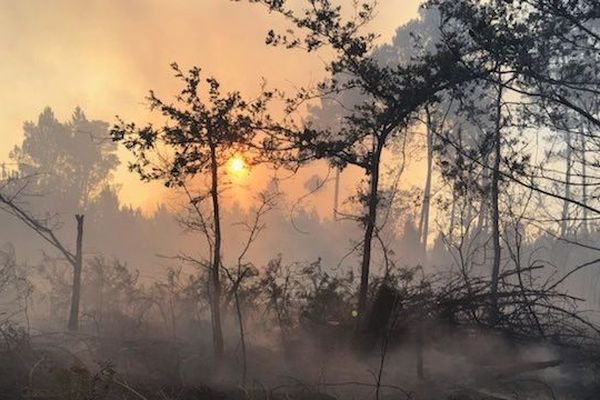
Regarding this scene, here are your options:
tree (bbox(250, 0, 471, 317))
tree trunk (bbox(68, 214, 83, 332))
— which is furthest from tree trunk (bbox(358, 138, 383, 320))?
tree trunk (bbox(68, 214, 83, 332))

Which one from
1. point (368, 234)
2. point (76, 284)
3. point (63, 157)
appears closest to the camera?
point (368, 234)

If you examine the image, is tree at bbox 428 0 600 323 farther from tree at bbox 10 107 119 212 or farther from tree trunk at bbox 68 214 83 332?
tree at bbox 10 107 119 212

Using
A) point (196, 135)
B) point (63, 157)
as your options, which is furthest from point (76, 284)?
point (63, 157)

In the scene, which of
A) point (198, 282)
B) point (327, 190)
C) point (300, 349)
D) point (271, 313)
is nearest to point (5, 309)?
point (198, 282)

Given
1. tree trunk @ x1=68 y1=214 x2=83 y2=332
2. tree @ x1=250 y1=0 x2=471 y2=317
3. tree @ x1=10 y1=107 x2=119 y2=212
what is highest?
tree @ x1=10 y1=107 x2=119 y2=212

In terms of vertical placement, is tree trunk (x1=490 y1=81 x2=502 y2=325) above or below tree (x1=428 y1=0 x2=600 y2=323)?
below

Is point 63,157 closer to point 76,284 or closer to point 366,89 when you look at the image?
point 76,284

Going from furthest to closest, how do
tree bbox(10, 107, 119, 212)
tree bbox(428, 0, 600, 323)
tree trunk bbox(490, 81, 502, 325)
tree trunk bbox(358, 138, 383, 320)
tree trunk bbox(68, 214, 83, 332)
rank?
tree bbox(10, 107, 119, 212), tree trunk bbox(68, 214, 83, 332), tree trunk bbox(358, 138, 383, 320), tree trunk bbox(490, 81, 502, 325), tree bbox(428, 0, 600, 323)

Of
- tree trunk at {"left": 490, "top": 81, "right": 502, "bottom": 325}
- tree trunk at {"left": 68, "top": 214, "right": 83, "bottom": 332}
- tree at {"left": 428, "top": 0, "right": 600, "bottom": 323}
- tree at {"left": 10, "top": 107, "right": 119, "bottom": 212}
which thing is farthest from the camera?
tree at {"left": 10, "top": 107, "right": 119, "bottom": 212}

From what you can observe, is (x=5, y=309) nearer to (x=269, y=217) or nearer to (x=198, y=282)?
(x=198, y=282)

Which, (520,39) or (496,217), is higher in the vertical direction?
(520,39)

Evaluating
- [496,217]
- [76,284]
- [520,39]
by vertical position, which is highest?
[520,39]

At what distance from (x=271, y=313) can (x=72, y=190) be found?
4392cm

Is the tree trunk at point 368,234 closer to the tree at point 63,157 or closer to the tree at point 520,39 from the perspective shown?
the tree at point 520,39
